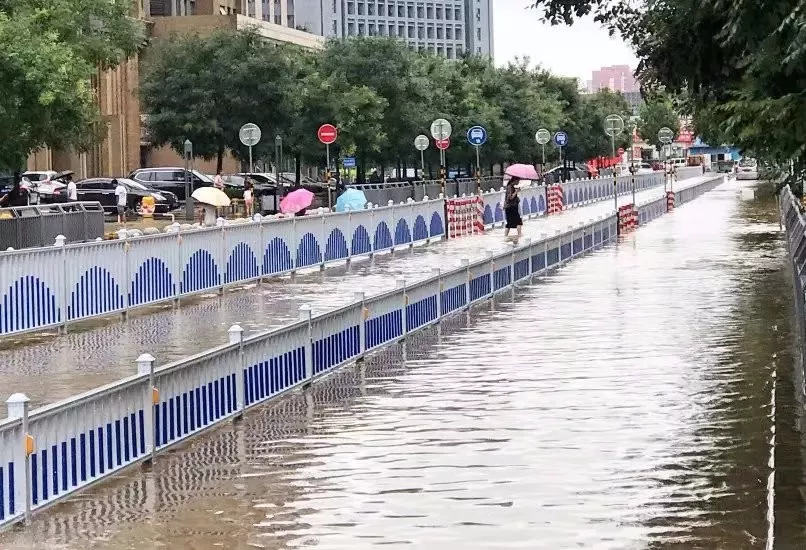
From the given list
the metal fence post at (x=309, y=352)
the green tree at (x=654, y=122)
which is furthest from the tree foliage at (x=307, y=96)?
the green tree at (x=654, y=122)

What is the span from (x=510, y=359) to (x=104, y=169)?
73.1m

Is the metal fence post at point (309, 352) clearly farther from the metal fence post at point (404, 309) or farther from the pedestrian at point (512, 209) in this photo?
the pedestrian at point (512, 209)

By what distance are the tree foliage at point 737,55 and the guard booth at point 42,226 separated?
17419 mm

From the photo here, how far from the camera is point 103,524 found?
34.6 feet

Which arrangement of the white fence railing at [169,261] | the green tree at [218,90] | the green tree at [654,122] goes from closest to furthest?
the white fence railing at [169,261]
the green tree at [218,90]
the green tree at [654,122]

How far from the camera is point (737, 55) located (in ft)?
52.4

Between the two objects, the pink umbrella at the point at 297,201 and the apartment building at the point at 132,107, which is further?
the apartment building at the point at 132,107

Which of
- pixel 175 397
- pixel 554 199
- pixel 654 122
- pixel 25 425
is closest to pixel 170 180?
pixel 554 199

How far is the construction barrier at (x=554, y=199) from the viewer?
200 feet

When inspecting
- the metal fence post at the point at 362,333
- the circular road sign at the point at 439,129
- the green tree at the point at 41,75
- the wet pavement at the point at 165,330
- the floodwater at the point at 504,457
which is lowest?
the wet pavement at the point at 165,330

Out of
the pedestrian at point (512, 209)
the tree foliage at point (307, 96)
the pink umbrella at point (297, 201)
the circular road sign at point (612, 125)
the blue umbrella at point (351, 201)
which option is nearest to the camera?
the pink umbrella at point (297, 201)

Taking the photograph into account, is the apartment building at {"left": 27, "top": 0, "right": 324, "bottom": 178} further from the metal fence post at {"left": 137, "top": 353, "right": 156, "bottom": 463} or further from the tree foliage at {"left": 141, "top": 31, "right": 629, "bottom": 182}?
the metal fence post at {"left": 137, "top": 353, "right": 156, "bottom": 463}

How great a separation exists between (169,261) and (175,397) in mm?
12951

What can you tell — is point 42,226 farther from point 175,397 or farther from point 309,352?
point 175,397
